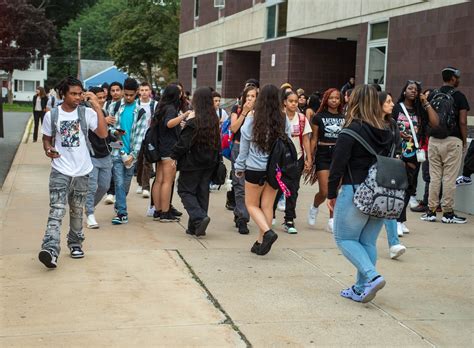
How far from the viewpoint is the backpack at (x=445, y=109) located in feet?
32.1

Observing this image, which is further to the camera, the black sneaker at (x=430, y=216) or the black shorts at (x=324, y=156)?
the black sneaker at (x=430, y=216)

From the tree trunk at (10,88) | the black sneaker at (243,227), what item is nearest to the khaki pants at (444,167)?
the black sneaker at (243,227)

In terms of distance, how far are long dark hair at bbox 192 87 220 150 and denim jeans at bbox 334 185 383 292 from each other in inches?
116

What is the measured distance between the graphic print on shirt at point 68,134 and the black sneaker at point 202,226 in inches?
79.5

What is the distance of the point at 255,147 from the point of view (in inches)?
305

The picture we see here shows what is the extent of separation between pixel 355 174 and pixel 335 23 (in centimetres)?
1440

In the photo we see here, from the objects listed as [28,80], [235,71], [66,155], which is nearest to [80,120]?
[66,155]

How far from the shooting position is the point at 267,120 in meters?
7.71

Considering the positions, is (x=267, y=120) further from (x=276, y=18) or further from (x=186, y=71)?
(x=186, y=71)

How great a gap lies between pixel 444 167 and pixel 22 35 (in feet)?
231

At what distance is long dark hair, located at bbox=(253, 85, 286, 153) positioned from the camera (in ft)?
25.3

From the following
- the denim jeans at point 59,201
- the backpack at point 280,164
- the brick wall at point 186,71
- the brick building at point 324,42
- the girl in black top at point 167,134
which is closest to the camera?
the denim jeans at point 59,201

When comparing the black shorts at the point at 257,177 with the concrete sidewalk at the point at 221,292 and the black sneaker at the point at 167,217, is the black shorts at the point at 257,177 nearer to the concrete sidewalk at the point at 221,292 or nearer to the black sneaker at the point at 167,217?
the concrete sidewalk at the point at 221,292

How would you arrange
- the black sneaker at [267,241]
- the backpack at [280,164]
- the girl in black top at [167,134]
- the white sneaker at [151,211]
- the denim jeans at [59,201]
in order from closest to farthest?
the denim jeans at [59,201], the black sneaker at [267,241], the backpack at [280,164], the girl in black top at [167,134], the white sneaker at [151,211]
